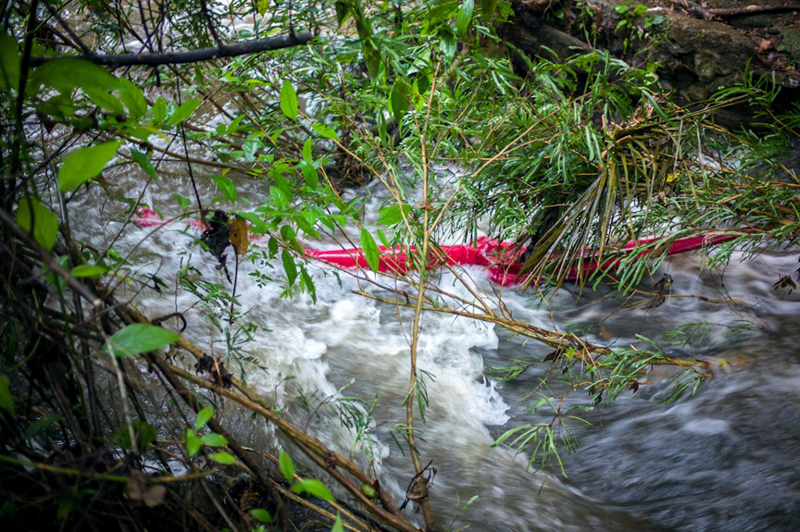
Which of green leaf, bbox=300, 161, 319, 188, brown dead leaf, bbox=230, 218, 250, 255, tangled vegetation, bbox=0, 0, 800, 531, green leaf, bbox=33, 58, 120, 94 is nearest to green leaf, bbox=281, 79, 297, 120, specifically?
tangled vegetation, bbox=0, 0, 800, 531

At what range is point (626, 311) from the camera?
3.28m

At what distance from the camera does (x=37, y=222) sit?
0.76 m

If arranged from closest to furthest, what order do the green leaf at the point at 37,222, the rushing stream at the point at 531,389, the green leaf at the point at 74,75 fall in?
the green leaf at the point at 37,222, the green leaf at the point at 74,75, the rushing stream at the point at 531,389

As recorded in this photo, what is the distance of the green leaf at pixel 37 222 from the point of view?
2.46 feet

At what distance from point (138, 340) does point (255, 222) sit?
405mm

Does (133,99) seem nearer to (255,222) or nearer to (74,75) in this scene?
(74,75)

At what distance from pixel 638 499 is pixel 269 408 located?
5.10 ft

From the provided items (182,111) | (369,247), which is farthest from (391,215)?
(182,111)

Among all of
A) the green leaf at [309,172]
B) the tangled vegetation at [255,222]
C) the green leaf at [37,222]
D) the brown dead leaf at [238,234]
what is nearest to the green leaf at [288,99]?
the tangled vegetation at [255,222]

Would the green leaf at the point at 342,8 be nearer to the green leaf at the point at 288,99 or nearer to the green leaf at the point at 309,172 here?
the green leaf at the point at 288,99

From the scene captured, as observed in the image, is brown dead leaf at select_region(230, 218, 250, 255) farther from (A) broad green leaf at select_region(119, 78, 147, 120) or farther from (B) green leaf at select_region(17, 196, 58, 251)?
(B) green leaf at select_region(17, 196, 58, 251)

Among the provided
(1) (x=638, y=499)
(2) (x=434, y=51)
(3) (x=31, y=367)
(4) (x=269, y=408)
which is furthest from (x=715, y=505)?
(3) (x=31, y=367)

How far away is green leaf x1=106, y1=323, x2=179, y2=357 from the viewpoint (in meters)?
0.77

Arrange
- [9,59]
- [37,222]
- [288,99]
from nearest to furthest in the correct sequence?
[37,222] < [9,59] < [288,99]
